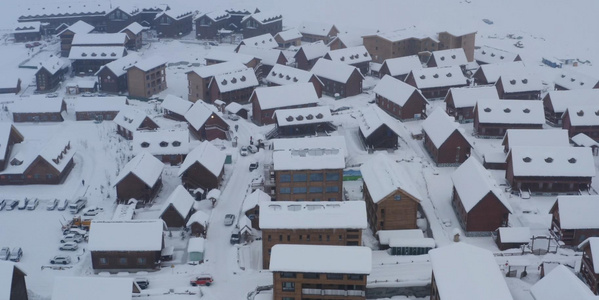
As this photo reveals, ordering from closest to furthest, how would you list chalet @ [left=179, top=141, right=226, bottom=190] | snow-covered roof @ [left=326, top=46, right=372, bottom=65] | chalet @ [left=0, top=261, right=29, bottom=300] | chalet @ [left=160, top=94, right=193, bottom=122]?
chalet @ [left=0, top=261, right=29, bottom=300] → chalet @ [left=179, top=141, right=226, bottom=190] → chalet @ [left=160, top=94, right=193, bottom=122] → snow-covered roof @ [left=326, top=46, right=372, bottom=65]

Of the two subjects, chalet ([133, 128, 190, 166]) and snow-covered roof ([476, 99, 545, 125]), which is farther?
snow-covered roof ([476, 99, 545, 125])

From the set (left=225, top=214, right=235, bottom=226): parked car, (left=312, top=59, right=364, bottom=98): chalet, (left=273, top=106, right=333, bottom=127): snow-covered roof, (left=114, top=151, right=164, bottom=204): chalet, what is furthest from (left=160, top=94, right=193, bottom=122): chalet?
(left=225, top=214, right=235, bottom=226): parked car

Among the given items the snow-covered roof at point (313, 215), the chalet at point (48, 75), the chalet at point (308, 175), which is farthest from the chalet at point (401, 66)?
the chalet at point (48, 75)

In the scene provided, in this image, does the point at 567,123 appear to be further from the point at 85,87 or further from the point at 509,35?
the point at 85,87

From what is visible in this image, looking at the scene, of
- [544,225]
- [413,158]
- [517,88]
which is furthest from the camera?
[517,88]

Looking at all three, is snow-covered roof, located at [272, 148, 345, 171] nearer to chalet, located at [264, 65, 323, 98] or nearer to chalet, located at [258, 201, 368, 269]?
chalet, located at [258, 201, 368, 269]

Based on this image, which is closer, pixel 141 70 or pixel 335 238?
pixel 335 238

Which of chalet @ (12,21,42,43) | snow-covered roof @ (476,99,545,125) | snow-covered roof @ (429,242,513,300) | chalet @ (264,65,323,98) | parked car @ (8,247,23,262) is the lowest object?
chalet @ (12,21,42,43)

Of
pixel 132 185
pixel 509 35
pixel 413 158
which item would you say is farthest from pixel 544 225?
pixel 509 35
